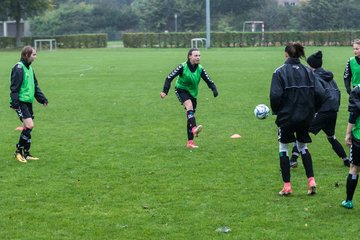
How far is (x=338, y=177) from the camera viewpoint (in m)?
10.2

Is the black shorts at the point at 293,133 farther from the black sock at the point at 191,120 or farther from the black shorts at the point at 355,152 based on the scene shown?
the black sock at the point at 191,120

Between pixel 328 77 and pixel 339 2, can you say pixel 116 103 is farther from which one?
pixel 339 2

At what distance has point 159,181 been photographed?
32.8ft

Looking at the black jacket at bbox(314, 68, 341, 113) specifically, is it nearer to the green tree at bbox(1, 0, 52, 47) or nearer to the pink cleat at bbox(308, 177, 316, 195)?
the pink cleat at bbox(308, 177, 316, 195)

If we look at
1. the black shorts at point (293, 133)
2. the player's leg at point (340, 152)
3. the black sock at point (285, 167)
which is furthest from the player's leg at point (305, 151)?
the player's leg at point (340, 152)

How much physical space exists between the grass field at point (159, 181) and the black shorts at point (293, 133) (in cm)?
76

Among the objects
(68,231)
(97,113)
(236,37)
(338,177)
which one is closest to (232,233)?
(68,231)

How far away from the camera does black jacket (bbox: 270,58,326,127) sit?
8.67 metres

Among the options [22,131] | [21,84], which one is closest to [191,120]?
[22,131]

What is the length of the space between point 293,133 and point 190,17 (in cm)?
8768

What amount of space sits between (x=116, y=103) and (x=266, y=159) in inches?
385

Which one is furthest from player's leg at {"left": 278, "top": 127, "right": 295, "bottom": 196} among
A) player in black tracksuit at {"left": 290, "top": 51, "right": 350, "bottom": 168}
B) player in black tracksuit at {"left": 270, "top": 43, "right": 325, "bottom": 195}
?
player in black tracksuit at {"left": 290, "top": 51, "right": 350, "bottom": 168}

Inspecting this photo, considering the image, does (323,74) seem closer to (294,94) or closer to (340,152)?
(340,152)

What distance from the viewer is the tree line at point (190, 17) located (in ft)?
283
